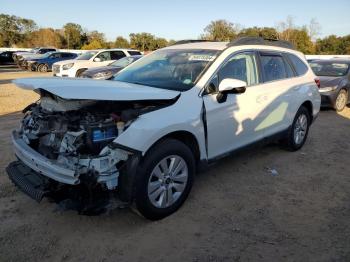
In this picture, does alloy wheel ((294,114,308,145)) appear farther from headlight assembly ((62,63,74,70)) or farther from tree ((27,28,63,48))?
tree ((27,28,63,48))

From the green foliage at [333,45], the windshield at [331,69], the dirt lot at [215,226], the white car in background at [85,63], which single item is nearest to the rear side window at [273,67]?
the dirt lot at [215,226]

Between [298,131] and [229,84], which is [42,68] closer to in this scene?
[298,131]

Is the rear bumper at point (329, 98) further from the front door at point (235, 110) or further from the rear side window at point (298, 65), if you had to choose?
the front door at point (235, 110)

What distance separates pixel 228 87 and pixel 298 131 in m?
2.78

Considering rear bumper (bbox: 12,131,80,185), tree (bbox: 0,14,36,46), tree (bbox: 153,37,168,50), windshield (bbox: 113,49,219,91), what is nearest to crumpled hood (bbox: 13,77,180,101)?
windshield (bbox: 113,49,219,91)

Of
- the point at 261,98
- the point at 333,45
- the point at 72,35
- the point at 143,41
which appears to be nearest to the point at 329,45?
the point at 333,45

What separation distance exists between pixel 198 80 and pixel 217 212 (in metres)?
1.54

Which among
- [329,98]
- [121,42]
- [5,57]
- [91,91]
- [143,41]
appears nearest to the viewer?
[91,91]

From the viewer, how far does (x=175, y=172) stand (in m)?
3.80

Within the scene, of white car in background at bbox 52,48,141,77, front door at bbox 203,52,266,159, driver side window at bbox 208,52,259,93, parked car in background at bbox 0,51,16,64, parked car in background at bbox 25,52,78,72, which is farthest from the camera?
parked car in background at bbox 0,51,16,64

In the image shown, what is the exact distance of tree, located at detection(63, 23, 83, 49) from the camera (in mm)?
61500

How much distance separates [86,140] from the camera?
11.0 feet

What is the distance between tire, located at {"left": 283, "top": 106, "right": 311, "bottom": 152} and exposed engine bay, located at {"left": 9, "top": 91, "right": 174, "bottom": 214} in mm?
3133

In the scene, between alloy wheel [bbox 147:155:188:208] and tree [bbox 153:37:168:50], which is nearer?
alloy wheel [bbox 147:155:188:208]
